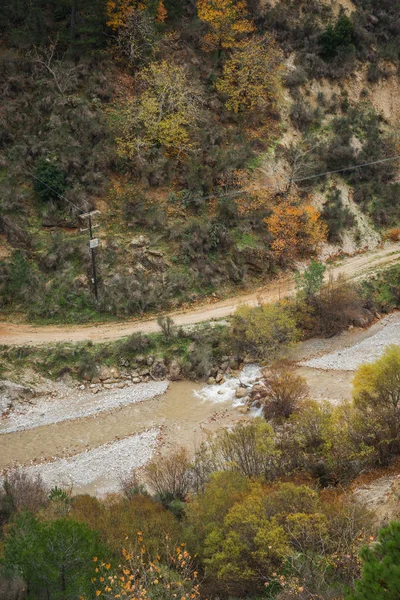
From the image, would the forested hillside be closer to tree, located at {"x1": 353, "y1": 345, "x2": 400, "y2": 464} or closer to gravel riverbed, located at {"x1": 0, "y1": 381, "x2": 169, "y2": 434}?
gravel riverbed, located at {"x1": 0, "y1": 381, "x2": 169, "y2": 434}

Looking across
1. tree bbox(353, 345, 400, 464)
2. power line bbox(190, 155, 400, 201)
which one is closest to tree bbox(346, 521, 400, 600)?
tree bbox(353, 345, 400, 464)

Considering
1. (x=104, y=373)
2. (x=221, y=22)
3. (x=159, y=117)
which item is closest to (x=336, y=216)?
(x=159, y=117)

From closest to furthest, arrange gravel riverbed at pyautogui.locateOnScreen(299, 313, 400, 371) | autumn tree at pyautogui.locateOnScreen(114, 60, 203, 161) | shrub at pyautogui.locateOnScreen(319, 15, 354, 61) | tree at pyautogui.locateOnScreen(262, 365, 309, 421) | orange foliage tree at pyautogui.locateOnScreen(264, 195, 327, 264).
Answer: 1. tree at pyautogui.locateOnScreen(262, 365, 309, 421)
2. gravel riverbed at pyautogui.locateOnScreen(299, 313, 400, 371)
3. autumn tree at pyautogui.locateOnScreen(114, 60, 203, 161)
4. orange foliage tree at pyautogui.locateOnScreen(264, 195, 327, 264)
5. shrub at pyautogui.locateOnScreen(319, 15, 354, 61)

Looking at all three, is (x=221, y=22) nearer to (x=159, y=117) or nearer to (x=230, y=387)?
(x=159, y=117)

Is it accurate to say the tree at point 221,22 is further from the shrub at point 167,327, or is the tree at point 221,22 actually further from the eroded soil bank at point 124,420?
the eroded soil bank at point 124,420

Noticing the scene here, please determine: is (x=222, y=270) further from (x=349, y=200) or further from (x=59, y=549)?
(x=59, y=549)

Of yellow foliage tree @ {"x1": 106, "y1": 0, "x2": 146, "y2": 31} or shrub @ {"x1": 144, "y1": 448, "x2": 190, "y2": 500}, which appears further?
yellow foliage tree @ {"x1": 106, "y1": 0, "x2": 146, "y2": 31}

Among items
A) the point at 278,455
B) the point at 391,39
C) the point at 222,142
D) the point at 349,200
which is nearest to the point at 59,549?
the point at 278,455
